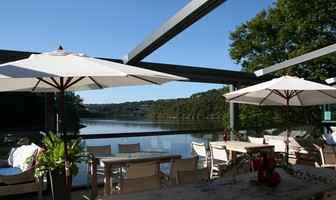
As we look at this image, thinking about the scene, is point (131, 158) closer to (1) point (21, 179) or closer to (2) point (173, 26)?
(1) point (21, 179)

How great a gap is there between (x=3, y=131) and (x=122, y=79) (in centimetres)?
301

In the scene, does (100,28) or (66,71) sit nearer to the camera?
(66,71)

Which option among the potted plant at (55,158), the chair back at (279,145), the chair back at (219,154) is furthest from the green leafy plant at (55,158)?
the chair back at (279,145)

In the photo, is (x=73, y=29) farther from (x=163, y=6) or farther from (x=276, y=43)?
(x=276, y=43)

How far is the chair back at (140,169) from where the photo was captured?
4305mm

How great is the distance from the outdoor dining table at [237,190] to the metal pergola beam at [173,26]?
102 inches

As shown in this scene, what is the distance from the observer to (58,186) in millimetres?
4395

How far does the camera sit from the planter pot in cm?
435

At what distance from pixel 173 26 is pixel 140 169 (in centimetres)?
228

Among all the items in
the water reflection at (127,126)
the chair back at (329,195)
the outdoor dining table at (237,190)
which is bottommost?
the outdoor dining table at (237,190)

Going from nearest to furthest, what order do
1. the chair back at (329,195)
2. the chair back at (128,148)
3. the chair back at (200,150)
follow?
the chair back at (329,195), the chair back at (128,148), the chair back at (200,150)

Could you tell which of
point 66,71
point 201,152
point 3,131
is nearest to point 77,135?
point 3,131

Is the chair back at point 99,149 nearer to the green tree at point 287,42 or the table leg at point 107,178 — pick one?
the table leg at point 107,178

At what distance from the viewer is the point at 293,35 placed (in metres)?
17.7
